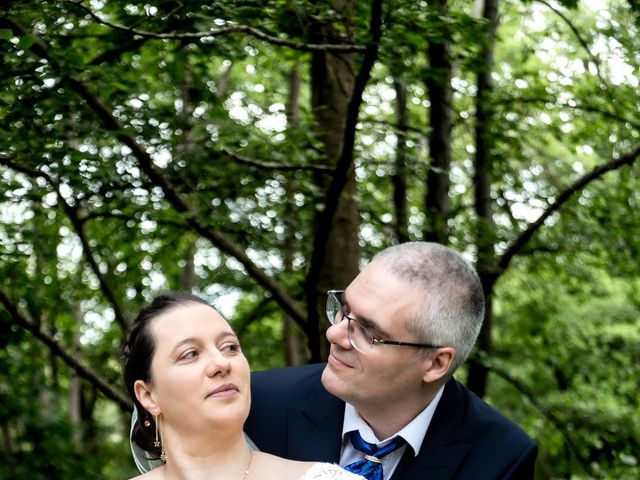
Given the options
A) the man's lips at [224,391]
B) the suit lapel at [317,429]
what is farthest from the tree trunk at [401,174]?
the man's lips at [224,391]

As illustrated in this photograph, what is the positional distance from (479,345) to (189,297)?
5.39 m

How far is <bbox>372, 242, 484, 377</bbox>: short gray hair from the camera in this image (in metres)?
3.45

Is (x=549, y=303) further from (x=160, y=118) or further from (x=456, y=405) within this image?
(x=456, y=405)

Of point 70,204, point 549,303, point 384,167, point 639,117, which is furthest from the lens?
point 549,303

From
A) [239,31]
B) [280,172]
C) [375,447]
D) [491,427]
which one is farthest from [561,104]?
[375,447]

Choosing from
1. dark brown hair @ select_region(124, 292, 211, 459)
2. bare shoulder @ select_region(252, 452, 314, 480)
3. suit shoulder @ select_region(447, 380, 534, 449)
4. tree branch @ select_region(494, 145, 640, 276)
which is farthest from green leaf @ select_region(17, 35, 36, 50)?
tree branch @ select_region(494, 145, 640, 276)

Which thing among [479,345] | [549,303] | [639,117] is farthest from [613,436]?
[639,117]

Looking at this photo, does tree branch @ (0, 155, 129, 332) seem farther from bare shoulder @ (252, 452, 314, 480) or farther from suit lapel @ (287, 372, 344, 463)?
bare shoulder @ (252, 452, 314, 480)

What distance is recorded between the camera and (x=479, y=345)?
812cm

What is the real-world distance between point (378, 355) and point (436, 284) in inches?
13.6

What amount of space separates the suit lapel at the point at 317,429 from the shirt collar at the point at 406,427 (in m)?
0.04

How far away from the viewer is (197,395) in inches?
110

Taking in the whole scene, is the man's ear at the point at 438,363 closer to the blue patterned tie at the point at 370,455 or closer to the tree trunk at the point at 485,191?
the blue patterned tie at the point at 370,455

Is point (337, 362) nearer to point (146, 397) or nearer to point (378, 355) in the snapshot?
point (378, 355)
